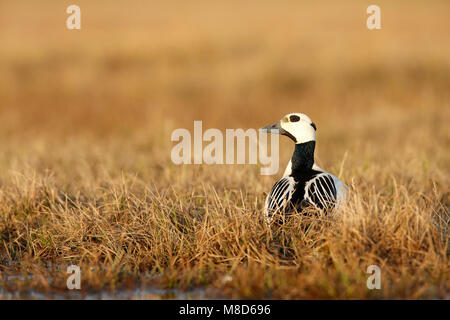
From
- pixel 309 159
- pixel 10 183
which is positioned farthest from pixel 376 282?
pixel 10 183

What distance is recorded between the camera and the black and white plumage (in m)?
4.84

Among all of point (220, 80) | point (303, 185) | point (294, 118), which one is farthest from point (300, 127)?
point (220, 80)

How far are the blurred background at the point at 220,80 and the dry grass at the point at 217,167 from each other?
2.1 inches

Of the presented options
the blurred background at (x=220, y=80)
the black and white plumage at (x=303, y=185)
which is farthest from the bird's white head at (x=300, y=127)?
the blurred background at (x=220, y=80)

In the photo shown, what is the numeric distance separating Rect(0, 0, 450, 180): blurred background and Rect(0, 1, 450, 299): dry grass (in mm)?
54

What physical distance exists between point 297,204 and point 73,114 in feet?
31.5

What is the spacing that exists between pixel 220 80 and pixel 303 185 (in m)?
10.5

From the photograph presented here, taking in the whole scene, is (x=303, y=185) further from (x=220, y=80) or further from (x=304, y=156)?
(x=220, y=80)

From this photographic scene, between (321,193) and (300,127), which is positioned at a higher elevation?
(300,127)

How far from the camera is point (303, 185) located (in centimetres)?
494

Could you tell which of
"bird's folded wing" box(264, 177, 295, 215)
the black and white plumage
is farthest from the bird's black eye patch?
"bird's folded wing" box(264, 177, 295, 215)

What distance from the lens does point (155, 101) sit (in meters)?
14.5

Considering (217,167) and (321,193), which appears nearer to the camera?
(321,193)
